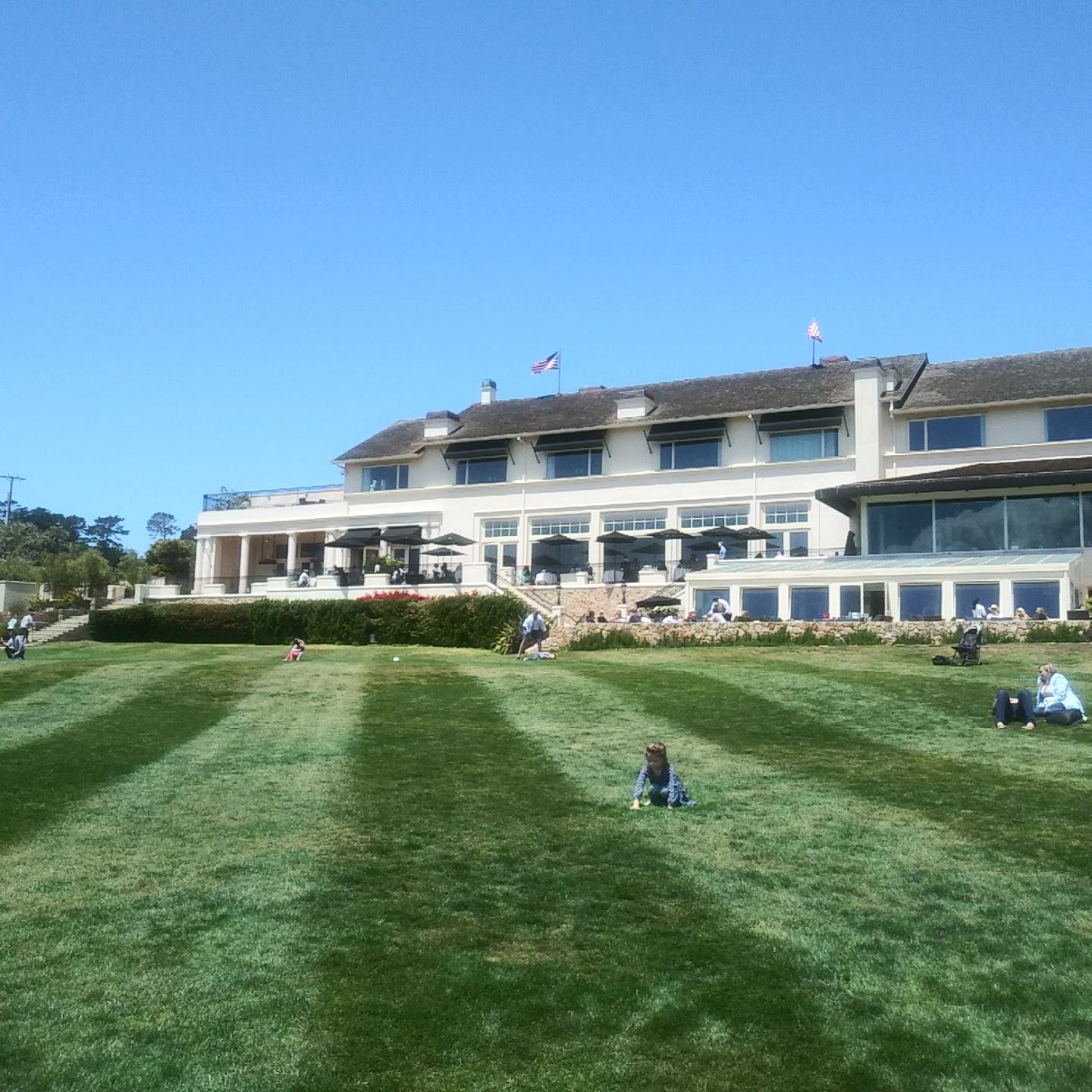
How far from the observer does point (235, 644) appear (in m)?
39.8

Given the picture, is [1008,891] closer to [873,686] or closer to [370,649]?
[873,686]

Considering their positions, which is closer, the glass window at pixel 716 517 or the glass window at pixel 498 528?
the glass window at pixel 716 517

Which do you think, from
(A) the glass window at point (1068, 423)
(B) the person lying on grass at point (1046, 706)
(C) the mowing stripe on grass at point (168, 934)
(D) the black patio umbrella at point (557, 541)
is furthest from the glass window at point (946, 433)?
(C) the mowing stripe on grass at point (168, 934)

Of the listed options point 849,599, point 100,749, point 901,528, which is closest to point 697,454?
point 901,528

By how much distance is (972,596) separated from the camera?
32.5 m

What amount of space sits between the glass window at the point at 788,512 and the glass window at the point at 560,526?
8421 mm

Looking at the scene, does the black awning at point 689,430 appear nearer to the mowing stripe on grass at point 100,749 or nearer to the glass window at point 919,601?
the glass window at point 919,601

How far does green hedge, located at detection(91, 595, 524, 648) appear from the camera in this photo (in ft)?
119

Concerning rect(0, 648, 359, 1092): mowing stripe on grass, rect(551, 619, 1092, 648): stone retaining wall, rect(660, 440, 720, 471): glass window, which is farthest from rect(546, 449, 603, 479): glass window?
rect(0, 648, 359, 1092): mowing stripe on grass

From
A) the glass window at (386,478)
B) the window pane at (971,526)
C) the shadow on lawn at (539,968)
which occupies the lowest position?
the shadow on lawn at (539,968)

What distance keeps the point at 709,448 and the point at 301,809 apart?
41.6 m

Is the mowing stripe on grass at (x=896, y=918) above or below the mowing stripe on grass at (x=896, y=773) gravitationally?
below

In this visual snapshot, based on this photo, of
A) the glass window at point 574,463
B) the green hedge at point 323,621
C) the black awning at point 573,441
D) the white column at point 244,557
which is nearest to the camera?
the green hedge at point 323,621

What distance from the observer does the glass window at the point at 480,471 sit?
182 feet
